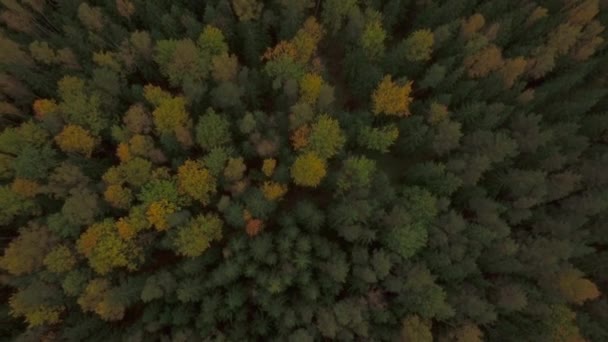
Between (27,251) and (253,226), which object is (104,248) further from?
(253,226)

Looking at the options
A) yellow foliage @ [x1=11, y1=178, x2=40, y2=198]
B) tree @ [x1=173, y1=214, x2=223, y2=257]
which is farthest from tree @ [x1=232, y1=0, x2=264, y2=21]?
yellow foliage @ [x1=11, y1=178, x2=40, y2=198]

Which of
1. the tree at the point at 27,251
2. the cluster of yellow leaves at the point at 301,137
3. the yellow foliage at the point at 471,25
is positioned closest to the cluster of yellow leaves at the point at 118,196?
the tree at the point at 27,251

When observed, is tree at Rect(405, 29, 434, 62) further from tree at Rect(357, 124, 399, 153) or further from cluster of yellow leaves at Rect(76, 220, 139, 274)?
cluster of yellow leaves at Rect(76, 220, 139, 274)

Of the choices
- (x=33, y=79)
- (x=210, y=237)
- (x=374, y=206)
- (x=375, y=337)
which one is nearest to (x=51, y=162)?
(x=33, y=79)

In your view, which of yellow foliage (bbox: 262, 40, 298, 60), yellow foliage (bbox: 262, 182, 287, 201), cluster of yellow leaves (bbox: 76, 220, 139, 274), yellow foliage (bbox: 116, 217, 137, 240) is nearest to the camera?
cluster of yellow leaves (bbox: 76, 220, 139, 274)

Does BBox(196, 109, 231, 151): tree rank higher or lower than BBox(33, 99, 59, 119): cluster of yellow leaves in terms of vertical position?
lower

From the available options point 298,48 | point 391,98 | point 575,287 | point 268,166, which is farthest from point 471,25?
point 575,287

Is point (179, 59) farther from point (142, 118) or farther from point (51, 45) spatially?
point (51, 45)
